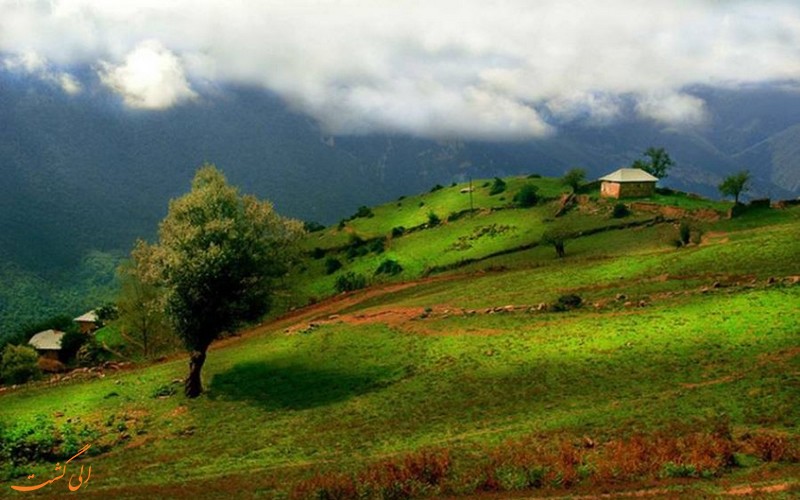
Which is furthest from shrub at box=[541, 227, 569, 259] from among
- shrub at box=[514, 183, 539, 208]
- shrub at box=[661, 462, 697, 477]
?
shrub at box=[661, 462, 697, 477]

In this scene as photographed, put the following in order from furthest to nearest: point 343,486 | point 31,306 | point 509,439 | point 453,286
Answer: point 31,306
point 453,286
point 509,439
point 343,486

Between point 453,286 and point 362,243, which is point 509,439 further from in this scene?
point 362,243

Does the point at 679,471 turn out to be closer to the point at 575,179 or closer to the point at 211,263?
the point at 211,263

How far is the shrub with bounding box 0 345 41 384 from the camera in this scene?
70.6 m

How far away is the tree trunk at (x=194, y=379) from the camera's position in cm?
3875

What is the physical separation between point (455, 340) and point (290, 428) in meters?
15.7

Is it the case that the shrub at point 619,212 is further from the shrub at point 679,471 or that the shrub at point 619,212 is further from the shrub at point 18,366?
the shrub at point 18,366

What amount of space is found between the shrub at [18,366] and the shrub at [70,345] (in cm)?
2327

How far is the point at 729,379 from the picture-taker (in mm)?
28859

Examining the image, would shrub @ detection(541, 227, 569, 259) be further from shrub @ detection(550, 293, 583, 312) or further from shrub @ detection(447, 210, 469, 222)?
shrub @ detection(447, 210, 469, 222)

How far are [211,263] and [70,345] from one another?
76.9 m

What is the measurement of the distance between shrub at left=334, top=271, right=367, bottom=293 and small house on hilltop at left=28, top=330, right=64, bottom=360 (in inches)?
1910

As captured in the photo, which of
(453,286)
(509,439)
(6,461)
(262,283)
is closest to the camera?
(509,439)

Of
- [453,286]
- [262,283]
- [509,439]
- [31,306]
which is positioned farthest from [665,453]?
[31,306]
